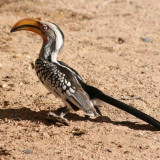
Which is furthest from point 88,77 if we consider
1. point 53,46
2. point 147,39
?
point 147,39

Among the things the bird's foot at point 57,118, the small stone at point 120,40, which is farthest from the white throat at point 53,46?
the small stone at point 120,40

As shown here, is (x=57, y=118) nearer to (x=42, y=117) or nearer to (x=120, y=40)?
(x=42, y=117)

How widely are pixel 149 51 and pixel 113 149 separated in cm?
364

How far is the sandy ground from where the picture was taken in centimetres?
480

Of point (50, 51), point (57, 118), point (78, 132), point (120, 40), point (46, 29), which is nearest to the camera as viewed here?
point (78, 132)

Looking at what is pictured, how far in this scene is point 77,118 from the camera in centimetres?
562

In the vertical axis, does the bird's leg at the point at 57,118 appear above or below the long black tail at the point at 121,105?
below

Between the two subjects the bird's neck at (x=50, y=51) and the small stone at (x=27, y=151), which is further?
the bird's neck at (x=50, y=51)

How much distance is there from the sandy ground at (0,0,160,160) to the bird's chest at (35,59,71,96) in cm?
41

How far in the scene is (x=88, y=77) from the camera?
6801 mm

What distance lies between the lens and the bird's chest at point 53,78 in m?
5.41

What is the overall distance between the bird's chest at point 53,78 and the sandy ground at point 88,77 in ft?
1.34

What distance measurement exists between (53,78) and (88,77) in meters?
1.43

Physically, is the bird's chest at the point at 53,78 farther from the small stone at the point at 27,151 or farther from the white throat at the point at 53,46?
the small stone at the point at 27,151
